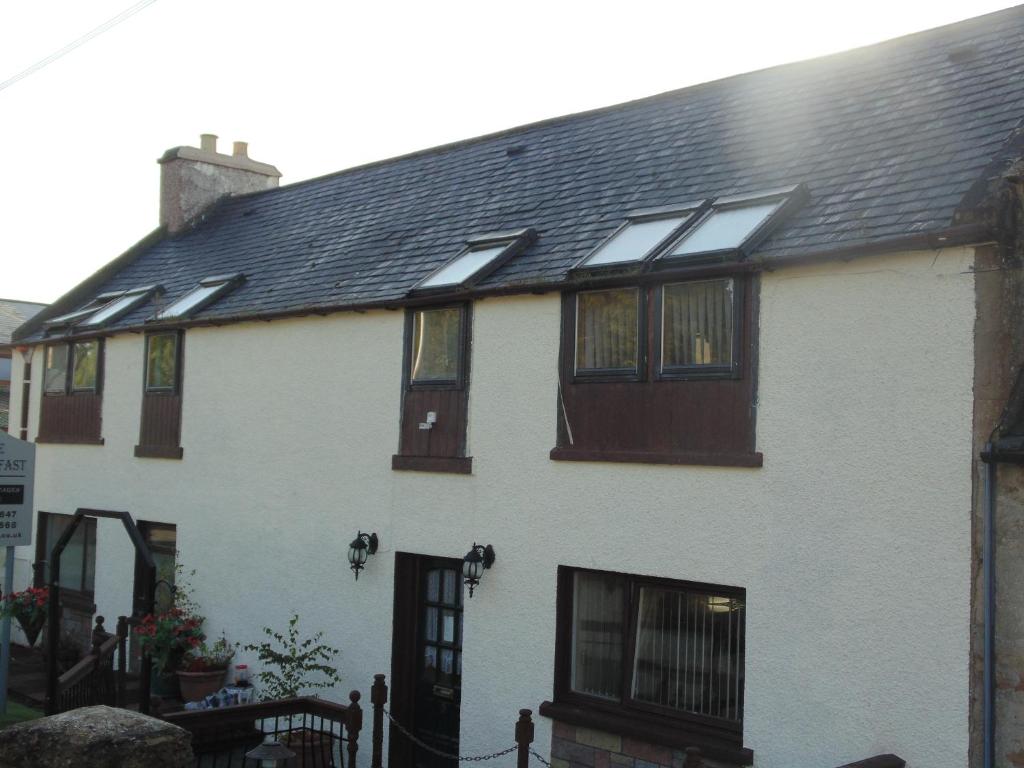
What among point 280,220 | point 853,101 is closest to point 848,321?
point 853,101

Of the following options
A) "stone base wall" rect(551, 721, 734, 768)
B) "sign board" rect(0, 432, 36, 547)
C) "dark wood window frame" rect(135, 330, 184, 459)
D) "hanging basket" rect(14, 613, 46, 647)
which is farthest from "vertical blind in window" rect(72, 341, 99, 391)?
"stone base wall" rect(551, 721, 734, 768)

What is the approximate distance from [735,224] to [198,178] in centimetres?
1322

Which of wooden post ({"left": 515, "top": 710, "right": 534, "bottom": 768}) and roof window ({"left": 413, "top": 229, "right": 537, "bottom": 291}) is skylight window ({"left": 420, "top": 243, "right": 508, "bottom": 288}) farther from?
wooden post ({"left": 515, "top": 710, "right": 534, "bottom": 768})

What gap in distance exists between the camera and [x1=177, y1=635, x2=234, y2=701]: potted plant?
1252 centimetres

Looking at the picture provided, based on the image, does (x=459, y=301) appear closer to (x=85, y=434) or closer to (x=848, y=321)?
(x=848, y=321)

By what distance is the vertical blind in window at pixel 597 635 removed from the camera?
29.1 feet

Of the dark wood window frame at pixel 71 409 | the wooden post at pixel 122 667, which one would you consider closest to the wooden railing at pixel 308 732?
the wooden post at pixel 122 667

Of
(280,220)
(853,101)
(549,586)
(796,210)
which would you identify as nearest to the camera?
(796,210)

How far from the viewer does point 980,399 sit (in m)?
6.74

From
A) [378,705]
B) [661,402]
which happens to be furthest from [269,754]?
[661,402]

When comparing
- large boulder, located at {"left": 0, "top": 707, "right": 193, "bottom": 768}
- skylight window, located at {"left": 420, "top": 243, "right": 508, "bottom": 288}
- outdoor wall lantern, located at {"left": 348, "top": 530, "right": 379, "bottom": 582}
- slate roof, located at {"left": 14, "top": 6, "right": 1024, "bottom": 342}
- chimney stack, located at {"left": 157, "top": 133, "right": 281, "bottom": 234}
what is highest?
chimney stack, located at {"left": 157, "top": 133, "right": 281, "bottom": 234}

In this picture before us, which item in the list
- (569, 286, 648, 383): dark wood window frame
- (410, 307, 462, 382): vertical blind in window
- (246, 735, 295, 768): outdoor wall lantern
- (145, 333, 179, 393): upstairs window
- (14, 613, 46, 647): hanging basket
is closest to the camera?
(246, 735, 295, 768): outdoor wall lantern

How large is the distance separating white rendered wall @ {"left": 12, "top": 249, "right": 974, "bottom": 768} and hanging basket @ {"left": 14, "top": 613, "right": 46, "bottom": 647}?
12.6ft

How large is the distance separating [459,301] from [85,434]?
8202 millimetres
